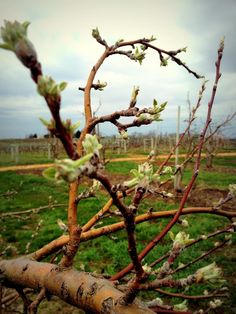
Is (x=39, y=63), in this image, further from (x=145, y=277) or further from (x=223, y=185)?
(x=223, y=185)

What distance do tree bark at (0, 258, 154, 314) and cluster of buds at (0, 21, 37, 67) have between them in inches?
30.1

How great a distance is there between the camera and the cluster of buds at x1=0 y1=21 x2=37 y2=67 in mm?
530

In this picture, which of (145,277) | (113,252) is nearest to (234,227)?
(145,277)

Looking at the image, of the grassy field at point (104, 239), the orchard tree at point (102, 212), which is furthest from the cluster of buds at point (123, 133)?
the grassy field at point (104, 239)

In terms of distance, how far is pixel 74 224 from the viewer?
53.3 inches

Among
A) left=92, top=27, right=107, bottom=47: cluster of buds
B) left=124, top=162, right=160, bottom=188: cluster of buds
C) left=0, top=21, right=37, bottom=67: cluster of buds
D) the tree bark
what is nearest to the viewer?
left=0, top=21, right=37, bottom=67: cluster of buds

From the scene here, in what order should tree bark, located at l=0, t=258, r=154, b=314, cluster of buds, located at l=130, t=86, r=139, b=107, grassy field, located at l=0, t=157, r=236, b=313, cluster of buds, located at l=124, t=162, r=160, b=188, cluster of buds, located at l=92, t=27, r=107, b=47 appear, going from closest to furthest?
1. cluster of buds, located at l=124, t=162, r=160, b=188
2. tree bark, located at l=0, t=258, r=154, b=314
3. cluster of buds, located at l=130, t=86, r=139, b=107
4. cluster of buds, located at l=92, t=27, r=107, b=47
5. grassy field, located at l=0, t=157, r=236, b=313

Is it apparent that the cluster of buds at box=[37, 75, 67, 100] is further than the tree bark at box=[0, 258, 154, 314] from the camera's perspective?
No

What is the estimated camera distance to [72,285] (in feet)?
3.66

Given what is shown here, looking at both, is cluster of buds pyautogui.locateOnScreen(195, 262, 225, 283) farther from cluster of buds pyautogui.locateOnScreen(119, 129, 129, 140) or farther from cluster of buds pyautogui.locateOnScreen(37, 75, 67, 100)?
cluster of buds pyautogui.locateOnScreen(119, 129, 129, 140)

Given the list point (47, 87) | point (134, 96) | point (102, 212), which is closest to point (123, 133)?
point (134, 96)

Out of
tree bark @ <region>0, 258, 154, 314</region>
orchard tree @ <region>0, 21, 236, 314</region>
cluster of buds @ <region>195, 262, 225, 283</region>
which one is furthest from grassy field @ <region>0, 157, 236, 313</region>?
cluster of buds @ <region>195, 262, 225, 283</region>

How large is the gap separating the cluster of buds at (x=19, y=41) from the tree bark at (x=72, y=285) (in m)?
0.76

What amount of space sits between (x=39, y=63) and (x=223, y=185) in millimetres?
15859
